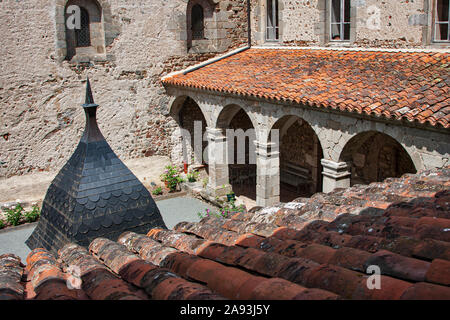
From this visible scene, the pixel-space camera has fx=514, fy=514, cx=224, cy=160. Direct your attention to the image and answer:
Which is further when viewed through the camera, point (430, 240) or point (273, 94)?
point (273, 94)

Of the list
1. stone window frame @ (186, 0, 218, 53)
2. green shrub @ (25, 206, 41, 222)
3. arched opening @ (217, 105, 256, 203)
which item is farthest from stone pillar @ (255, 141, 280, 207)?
green shrub @ (25, 206, 41, 222)

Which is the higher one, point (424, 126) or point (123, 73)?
point (123, 73)

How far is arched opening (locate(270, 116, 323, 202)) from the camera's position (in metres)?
13.5

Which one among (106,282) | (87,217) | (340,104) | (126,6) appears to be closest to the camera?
(106,282)

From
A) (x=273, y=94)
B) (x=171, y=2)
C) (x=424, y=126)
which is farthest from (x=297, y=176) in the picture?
(x=424, y=126)

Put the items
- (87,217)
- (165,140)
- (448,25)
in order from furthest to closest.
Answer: (165,140)
(448,25)
(87,217)

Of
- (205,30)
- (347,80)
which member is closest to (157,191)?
(205,30)

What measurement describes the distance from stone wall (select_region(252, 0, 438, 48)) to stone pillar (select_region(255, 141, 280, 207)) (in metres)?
2.87

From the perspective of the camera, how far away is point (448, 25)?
9156 mm

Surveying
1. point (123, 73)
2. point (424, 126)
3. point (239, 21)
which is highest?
point (239, 21)

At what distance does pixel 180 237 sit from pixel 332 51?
810cm

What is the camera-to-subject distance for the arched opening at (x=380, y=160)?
1120cm

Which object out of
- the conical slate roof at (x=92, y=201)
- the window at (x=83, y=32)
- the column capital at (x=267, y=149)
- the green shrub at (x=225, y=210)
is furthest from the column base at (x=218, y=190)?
the conical slate roof at (x=92, y=201)

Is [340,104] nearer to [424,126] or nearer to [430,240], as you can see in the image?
[424,126]
